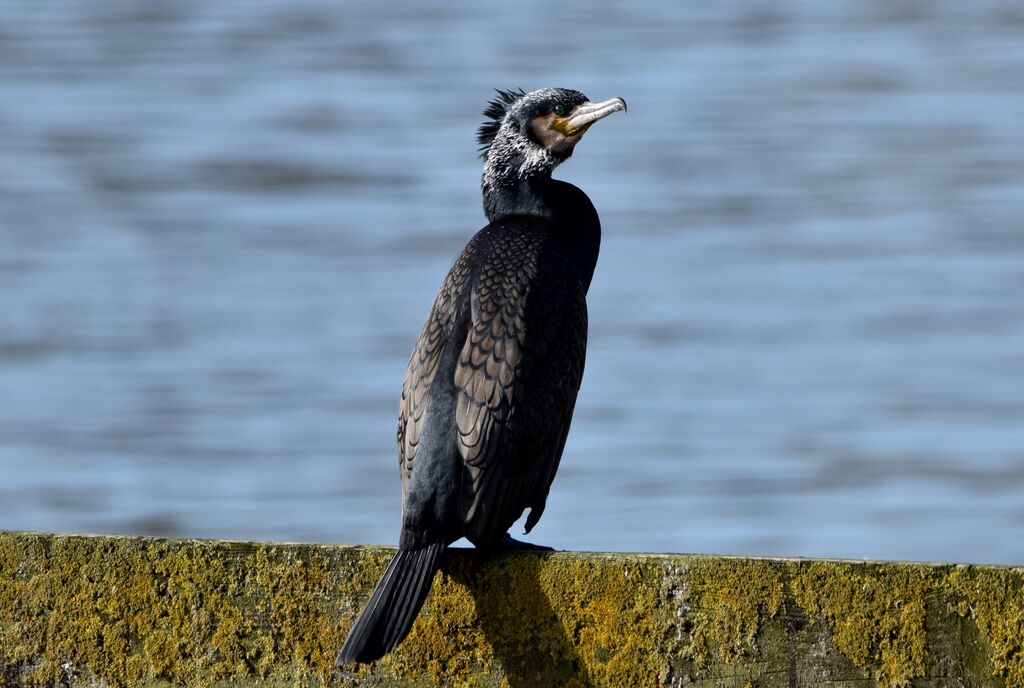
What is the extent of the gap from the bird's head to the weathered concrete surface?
53.4 inches

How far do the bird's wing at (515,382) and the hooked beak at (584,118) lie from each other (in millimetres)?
493

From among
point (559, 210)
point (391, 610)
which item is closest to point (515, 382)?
point (559, 210)

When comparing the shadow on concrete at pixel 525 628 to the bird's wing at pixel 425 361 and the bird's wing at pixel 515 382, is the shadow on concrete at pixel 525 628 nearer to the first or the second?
the bird's wing at pixel 515 382

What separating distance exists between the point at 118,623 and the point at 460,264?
42.7 inches

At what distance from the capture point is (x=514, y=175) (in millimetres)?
3164

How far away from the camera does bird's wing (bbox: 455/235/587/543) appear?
2457 mm

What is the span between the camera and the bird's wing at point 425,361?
251cm

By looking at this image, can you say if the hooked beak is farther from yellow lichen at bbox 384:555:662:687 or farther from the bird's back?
yellow lichen at bbox 384:555:662:687

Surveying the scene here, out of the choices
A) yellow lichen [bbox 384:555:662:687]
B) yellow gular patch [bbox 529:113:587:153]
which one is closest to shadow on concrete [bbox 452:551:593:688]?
yellow lichen [bbox 384:555:662:687]

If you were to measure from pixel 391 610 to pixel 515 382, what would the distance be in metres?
0.78

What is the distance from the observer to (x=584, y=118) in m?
3.24

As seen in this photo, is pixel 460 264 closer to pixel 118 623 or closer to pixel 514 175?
pixel 514 175

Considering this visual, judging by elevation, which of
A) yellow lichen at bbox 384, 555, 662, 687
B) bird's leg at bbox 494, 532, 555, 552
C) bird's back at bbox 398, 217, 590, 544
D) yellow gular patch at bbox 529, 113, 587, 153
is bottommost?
yellow lichen at bbox 384, 555, 662, 687

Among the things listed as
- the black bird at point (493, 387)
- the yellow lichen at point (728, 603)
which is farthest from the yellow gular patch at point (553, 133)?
the yellow lichen at point (728, 603)
